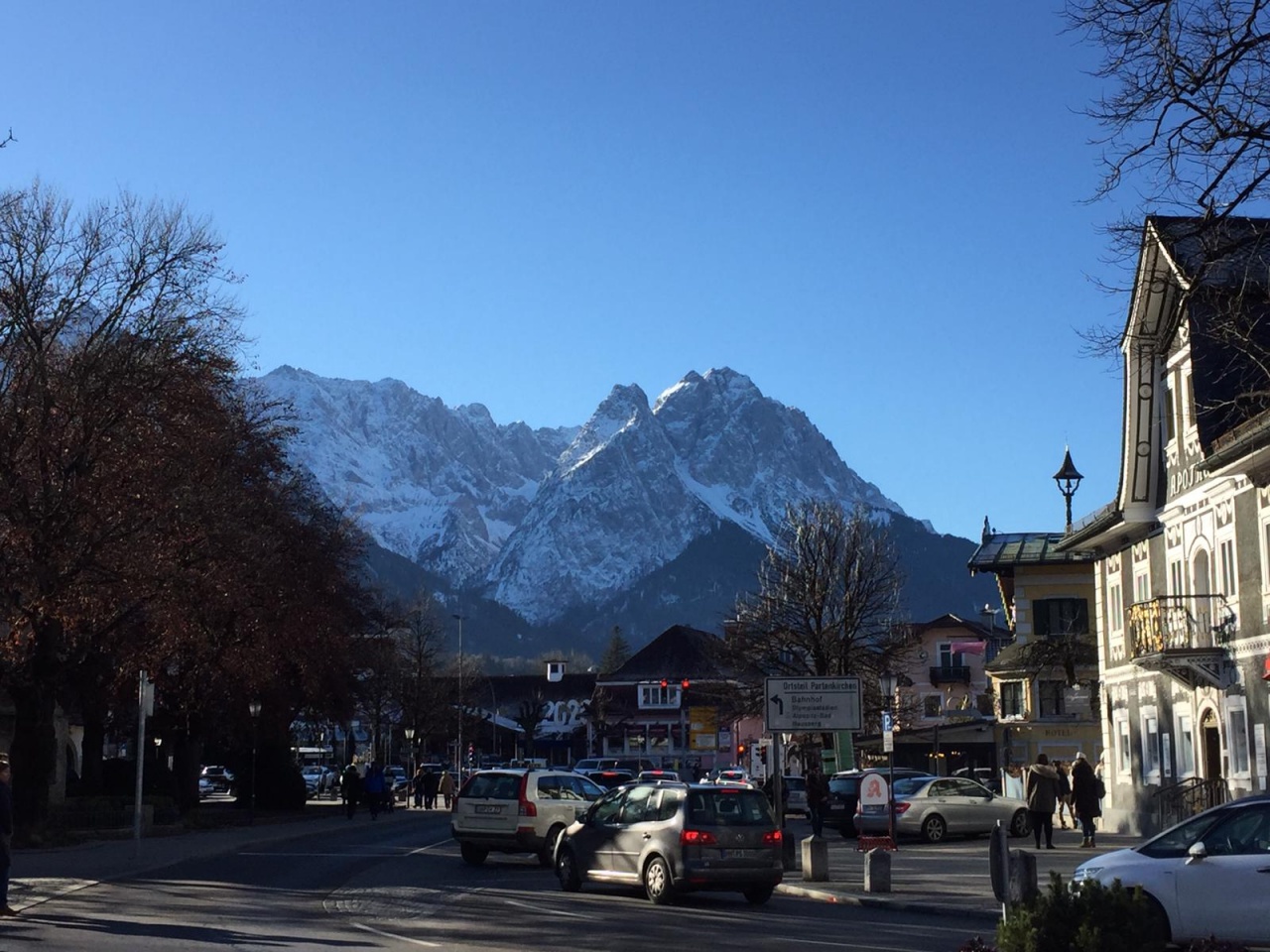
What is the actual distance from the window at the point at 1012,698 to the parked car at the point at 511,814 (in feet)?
94.0

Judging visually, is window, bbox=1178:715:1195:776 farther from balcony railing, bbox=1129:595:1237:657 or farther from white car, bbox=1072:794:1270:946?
white car, bbox=1072:794:1270:946

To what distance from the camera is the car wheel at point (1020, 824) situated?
38688mm

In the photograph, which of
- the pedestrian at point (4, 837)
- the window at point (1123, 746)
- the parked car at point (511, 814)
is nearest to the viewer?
the pedestrian at point (4, 837)

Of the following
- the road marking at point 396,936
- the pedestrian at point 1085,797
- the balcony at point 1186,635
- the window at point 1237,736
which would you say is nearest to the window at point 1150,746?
the balcony at point 1186,635

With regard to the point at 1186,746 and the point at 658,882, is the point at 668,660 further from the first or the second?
the point at 658,882

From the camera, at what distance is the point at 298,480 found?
5188 centimetres

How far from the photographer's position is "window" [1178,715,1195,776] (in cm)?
3456

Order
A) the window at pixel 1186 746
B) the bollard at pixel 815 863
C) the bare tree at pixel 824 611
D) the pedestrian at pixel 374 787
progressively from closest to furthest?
the bollard at pixel 815 863
the window at pixel 1186 746
the pedestrian at pixel 374 787
the bare tree at pixel 824 611

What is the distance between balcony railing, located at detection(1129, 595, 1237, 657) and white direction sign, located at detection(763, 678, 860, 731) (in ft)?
23.1

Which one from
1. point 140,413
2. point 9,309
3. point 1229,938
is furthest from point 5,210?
point 1229,938

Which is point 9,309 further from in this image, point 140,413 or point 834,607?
point 834,607

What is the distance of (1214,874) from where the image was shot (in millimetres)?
14523

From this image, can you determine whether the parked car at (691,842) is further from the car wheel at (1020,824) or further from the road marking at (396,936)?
the car wheel at (1020,824)

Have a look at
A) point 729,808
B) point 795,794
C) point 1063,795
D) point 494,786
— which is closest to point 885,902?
point 729,808
